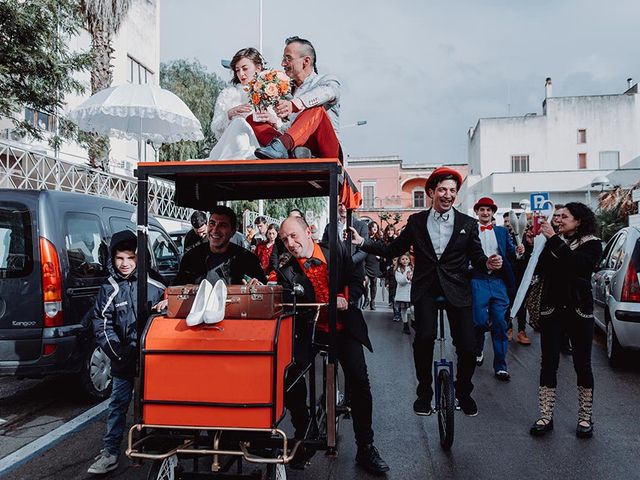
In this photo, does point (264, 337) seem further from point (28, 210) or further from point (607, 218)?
point (607, 218)

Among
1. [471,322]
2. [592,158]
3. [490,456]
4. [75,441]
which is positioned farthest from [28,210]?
[592,158]

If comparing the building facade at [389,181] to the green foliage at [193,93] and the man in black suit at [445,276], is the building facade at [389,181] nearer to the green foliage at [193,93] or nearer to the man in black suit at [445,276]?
the green foliage at [193,93]

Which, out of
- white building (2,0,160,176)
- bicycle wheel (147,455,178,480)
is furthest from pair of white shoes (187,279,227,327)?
white building (2,0,160,176)

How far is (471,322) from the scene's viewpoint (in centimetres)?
487

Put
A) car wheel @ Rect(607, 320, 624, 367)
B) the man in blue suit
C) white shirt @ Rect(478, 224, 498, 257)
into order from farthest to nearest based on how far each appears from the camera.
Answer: car wheel @ Rect(607, 320, 624, 367), white shirt @ Rect(478, 224, 498, 257), the man in blue suit

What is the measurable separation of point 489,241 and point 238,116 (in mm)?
4163

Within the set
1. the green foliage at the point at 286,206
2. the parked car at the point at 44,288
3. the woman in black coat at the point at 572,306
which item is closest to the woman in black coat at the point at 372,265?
the woman in black coat at the point at 572,306

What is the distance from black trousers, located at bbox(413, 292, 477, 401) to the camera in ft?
15.9

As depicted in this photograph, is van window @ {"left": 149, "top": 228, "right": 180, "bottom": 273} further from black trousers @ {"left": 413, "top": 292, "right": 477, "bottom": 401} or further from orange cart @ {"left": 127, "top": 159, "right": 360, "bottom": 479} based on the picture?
orange cart @ {"left": 127, "top": 159, "right": 360, "bottom": 479}

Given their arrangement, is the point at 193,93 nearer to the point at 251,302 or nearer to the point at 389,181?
the point at 251,302

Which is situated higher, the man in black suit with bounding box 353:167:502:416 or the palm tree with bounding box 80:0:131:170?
the palm tree with bounding box 80:0:131:170

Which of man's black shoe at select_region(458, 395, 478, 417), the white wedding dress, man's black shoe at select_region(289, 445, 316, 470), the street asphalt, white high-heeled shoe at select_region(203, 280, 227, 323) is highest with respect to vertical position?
the white wedding dress

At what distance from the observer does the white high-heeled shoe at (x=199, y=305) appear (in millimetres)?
3242

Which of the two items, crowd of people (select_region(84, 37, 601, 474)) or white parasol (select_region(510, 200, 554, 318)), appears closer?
crowd of people (select_region(84, 37, 601, 474))
